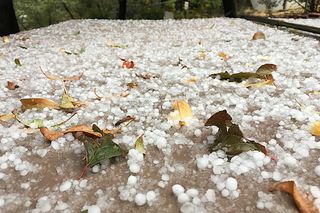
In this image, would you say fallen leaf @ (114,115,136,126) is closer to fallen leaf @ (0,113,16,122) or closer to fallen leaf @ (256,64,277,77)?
fallen leaf @ (0,113,16,122)

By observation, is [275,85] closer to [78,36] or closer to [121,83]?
[121,83]

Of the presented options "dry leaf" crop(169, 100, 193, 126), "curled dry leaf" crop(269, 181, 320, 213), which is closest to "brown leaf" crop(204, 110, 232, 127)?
"dry leaf" crop(169, 100, 193, 126)

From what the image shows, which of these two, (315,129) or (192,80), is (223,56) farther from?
(315,129)

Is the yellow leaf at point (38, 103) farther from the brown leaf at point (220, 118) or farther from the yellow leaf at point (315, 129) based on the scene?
the yellow leaf at point (315, 129)

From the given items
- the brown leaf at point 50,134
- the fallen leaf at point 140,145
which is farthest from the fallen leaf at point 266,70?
the brown leaf at point 50,134

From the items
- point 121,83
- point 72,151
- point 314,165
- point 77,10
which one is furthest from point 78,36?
point 77,10
